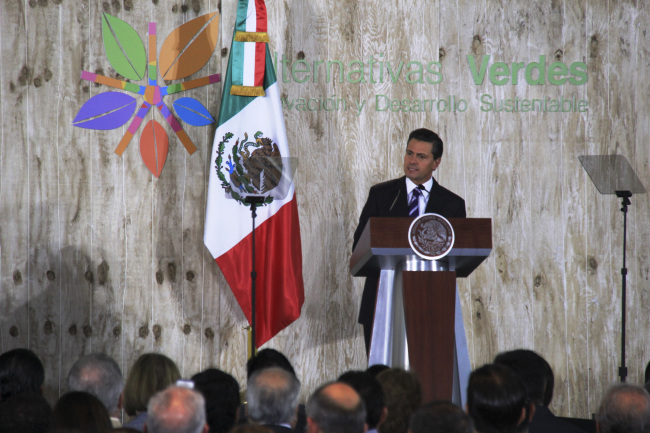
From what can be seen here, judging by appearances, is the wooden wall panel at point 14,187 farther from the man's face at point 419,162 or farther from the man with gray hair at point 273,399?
the man with gray hair at point 273,399

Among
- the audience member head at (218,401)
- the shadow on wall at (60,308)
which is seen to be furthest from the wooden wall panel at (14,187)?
the audience member head at (218,401)

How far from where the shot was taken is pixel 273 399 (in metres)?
2.41

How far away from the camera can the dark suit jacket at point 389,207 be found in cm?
440

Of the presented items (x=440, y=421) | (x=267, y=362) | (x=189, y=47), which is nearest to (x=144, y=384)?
(x=267, y=362)

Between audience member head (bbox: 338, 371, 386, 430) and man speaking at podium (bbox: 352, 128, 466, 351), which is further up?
man speaking at podium (bbox: 352, 128, 466, 351)

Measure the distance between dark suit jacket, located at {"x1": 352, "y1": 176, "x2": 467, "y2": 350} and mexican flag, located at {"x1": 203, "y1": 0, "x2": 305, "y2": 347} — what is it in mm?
766

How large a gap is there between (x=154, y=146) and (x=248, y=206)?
2.74 feet

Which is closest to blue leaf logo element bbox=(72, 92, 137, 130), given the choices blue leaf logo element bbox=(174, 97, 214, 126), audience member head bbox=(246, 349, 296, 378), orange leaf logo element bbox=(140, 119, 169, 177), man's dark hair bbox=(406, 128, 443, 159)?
orange leaf logo element bbox=(140, 119, 169, 177)

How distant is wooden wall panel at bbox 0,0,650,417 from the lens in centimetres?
545

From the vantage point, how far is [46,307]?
17.9 ft

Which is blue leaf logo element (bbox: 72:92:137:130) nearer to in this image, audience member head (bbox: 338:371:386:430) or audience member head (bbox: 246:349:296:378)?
audience member head (bbox: 246:349:296:378)

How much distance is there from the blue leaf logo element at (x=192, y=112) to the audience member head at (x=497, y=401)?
141 inches

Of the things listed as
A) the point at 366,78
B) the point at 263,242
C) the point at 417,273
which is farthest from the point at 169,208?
the point at 417,273

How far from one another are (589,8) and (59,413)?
4.67 m
